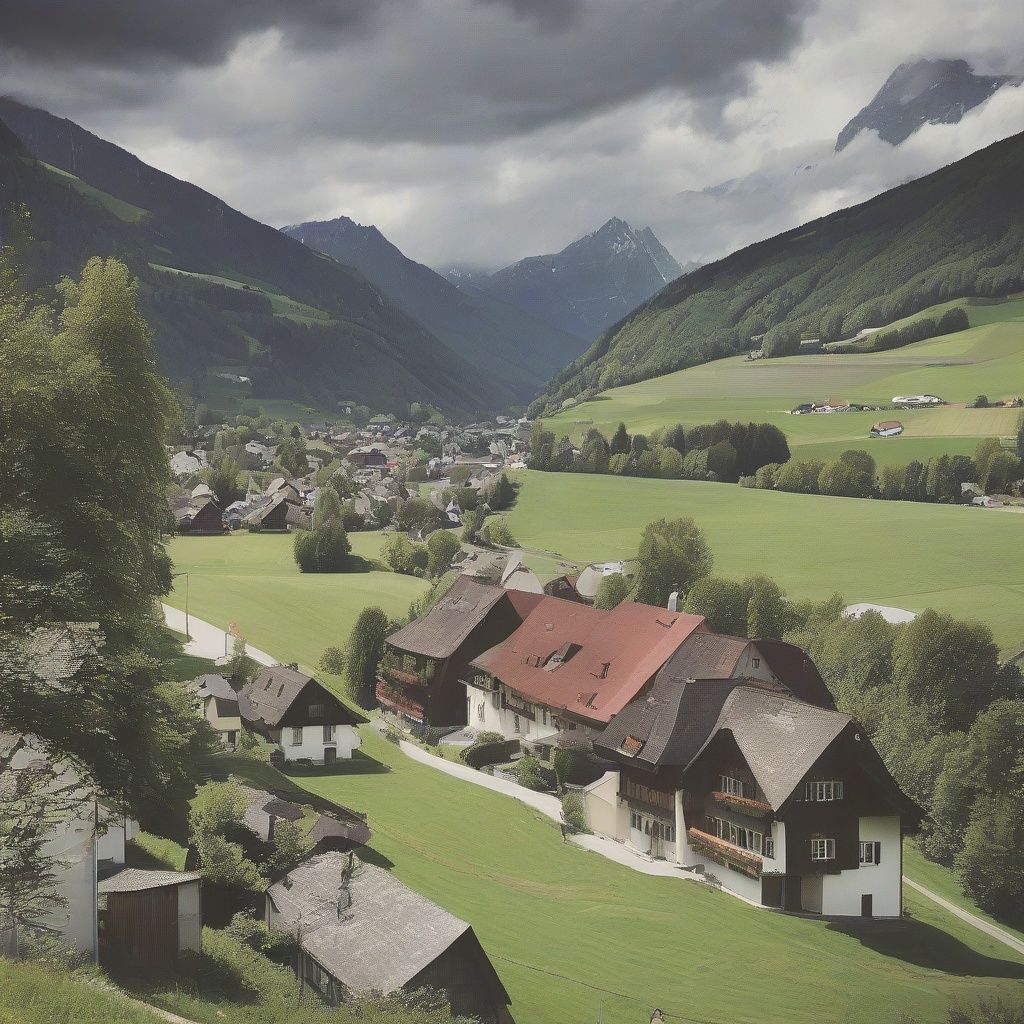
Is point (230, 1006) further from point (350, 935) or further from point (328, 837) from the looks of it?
point (328, 837)

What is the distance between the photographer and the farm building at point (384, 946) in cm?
2277

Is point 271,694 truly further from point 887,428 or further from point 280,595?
point 887,428

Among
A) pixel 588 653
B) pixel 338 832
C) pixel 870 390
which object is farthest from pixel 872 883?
pixel 870 390

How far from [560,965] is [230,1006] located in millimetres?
8966

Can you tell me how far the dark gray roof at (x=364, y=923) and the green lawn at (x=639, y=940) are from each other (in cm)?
318

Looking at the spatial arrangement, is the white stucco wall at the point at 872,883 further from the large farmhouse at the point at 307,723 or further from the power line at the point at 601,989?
the large farmhouse at the point at 307,723

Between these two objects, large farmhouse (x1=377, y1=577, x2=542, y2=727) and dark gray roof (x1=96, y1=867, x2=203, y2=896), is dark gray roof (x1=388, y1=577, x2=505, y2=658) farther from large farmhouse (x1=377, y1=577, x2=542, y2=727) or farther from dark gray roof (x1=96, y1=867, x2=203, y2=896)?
dark gray roof (x1=96, y1=867, x2=203, y2=896)

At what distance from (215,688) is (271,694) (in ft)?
7.85

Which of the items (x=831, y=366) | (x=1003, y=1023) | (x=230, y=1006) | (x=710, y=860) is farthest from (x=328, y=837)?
(x=831, y=366)

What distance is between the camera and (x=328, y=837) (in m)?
30.4

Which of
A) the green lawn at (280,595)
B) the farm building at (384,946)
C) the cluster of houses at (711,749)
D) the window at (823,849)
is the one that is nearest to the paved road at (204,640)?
the green lawn at (280,595)

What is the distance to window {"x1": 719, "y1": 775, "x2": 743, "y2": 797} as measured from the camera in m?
38.1

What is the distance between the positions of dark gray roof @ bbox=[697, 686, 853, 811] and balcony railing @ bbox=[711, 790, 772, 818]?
0.41m

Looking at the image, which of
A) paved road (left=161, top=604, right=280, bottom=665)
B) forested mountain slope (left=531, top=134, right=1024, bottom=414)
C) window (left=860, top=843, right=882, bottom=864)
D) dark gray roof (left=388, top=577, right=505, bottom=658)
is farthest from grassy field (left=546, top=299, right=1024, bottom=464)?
window (left=860, top=843, right=882, bottom=864)
